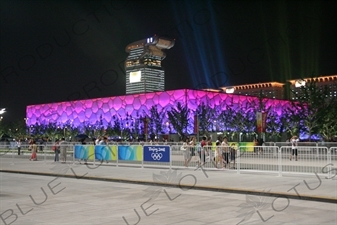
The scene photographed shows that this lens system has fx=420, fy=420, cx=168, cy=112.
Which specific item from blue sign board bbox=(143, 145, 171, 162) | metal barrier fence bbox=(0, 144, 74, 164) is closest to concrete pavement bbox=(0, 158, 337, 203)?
blue sign board bbox=(143, 145, 171, 162)

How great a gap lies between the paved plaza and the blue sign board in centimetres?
257

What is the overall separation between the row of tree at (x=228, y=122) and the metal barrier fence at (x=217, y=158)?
20.3 m

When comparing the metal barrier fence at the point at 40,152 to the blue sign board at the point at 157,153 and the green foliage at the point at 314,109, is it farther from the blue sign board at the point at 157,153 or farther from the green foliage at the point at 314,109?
the green foliage at the point at 314,109

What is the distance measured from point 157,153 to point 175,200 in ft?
28.1

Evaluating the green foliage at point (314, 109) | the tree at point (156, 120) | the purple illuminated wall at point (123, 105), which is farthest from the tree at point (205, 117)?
the green foliage at point (314, 109)

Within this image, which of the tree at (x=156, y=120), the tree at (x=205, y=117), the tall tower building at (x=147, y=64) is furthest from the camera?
the tall tower building at (x=147, y=64)

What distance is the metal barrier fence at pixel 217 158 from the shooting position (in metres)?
14.8

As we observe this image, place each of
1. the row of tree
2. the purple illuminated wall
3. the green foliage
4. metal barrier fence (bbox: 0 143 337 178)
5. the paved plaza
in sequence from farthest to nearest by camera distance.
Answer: the purple illuminated wall → the row of tree → the green foliage → metal barrier fence (bbox: 0 143 337 178) → the paved plaza

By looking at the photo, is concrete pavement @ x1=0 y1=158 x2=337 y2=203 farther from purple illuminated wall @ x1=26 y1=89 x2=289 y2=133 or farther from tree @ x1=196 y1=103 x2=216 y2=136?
purple illuminated wall @ x1=26 y1=89 x2=289 y2=133

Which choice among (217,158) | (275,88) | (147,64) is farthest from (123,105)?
(147,64)

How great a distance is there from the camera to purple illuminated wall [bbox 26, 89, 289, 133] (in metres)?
71.3

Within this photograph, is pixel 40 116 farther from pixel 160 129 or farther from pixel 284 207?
pixel 284 207

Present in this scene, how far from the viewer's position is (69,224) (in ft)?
24.6

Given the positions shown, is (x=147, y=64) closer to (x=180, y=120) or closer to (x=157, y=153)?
(x=180, y=120)
